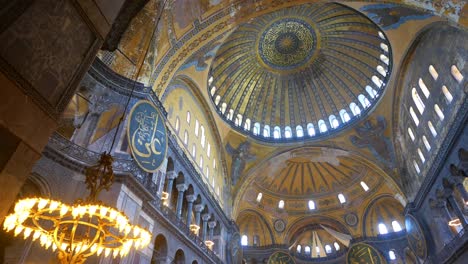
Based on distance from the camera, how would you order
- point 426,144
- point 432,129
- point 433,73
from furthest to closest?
point 426,144 < point 432,129 < point 433,73

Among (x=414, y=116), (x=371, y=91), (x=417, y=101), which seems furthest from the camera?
(x=371, y=91)

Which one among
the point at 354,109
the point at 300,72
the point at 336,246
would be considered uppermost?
the point at 300,72

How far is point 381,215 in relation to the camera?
20125 mm

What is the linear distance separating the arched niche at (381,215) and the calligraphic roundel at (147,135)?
1673 centimetres

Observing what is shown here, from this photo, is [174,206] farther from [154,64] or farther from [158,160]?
[154,64]

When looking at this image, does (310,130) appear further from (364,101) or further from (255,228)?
(255,228)

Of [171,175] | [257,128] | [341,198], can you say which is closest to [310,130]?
[257,128]

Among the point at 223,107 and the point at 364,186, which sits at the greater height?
the point at 223,107

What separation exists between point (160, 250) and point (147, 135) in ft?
12.9

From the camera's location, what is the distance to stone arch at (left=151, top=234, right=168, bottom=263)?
9.25 m

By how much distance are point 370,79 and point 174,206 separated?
43.6 ft

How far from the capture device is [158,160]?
8.45 metres

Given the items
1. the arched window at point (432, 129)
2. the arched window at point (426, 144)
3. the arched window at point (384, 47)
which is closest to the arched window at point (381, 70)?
the arched window at point (384, 47)

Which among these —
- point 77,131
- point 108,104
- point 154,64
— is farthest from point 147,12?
point 77,131
